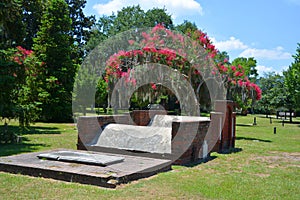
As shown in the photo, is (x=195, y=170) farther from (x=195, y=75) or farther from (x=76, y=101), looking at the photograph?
(x=76, y=101)

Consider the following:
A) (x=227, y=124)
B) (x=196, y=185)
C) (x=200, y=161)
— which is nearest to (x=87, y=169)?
(x=196, y=185)

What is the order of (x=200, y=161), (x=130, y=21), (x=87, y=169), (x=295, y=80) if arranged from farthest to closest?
(x=130, y=21)
(x=295, y=80)
(x=200, y=161)
(x=87, y=169)

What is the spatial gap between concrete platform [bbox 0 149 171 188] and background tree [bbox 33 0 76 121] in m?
16.4

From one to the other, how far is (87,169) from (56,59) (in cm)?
1992

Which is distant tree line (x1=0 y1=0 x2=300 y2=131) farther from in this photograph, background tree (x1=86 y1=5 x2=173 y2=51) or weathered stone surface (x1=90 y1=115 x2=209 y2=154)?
weathered stone surface (x1=90 y1=115 x2=209 y2=154)

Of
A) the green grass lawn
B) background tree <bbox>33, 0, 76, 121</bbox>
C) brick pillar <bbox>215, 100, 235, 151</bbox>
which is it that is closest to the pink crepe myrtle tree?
brick pillar <bbox>215, 100, 235, 151</bbox>

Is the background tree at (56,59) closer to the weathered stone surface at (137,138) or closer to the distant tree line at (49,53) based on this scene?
the distant tree line at (49,53)

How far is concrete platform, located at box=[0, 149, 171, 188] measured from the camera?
6.89 meters

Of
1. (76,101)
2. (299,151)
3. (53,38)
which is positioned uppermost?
(53,38)

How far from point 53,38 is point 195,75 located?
1301 centimetres

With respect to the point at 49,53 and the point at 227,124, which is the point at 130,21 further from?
the point at 227,124

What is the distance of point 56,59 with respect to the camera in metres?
26.0

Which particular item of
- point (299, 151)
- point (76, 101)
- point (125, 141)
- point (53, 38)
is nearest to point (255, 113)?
point (76, 101)

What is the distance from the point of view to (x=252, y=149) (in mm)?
14016
